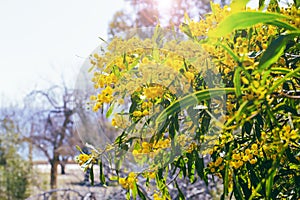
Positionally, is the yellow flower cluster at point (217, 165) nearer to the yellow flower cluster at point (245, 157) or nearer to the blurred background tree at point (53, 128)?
the yellow flower cluster at point (245, 157)

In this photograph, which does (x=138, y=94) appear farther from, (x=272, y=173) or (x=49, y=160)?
(x=49, y=160)

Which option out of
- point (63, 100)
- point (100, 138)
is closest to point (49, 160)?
point (63, 100)

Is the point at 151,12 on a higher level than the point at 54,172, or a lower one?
higher

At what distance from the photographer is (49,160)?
9.69 metres

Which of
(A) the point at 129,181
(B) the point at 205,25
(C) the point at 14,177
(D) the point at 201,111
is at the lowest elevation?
(C) the point at 14,177

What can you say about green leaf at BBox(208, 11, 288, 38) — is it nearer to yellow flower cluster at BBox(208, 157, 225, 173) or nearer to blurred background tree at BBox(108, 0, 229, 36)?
yellow flower cluster at BBox(208, 157, 225, 173)

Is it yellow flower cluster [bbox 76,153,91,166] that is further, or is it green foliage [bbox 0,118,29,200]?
green foliage [bbox 0,118,29,200]

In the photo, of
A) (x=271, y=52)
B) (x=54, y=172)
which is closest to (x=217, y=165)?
(x=271, y=52)

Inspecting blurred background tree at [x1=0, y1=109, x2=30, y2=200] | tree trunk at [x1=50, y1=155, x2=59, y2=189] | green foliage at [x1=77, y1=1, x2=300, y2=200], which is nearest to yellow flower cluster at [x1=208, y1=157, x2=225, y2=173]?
green foliage at [x1=77, y1=1, x2=300, y2=200]

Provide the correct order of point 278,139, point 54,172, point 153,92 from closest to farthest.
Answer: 1. point 278,139
2. point 153,92
3. point 54,172

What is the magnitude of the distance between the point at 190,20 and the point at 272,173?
0.35 meters

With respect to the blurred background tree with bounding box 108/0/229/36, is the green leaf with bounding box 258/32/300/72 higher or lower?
lower

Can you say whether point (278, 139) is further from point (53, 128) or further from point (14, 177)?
point (53, 128)

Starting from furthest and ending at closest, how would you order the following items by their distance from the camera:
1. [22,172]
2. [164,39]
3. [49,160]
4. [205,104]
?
[49,160]
[22,172]
[164,39]
[205,104]
